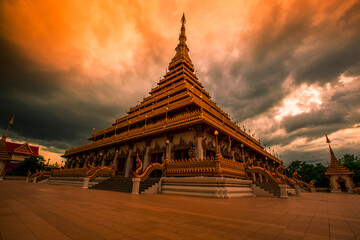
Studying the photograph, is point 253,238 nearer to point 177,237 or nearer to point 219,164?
point 177,237

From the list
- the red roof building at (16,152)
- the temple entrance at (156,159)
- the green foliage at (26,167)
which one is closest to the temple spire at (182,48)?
the temple entrance at (156,159)

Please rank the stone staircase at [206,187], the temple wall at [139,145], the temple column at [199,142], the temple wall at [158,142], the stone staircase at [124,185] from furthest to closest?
the temple wall at [139,145]
the temple wall at [158,142]
the temple column at [199,142]
the stone staircase at [124,185]
the stone staircase at [206,187]

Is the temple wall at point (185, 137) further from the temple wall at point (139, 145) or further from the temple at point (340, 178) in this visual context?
the temple at point (340, 178)

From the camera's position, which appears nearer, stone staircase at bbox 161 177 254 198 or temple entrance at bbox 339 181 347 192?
stone staircase at bbox 161 177 254 198

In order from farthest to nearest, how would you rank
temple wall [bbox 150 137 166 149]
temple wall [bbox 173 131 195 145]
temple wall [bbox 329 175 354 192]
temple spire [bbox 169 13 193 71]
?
temple spire [bbox 169 13 193 71] → temple wall [bbox 329 175 354 192] → temple wall [bbox 150 137 166 149] → temple wall [bbox 173 131 195 145]

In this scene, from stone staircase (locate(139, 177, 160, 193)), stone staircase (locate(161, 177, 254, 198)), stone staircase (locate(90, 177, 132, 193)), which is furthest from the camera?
stone staircase (locate(90, 177, 132, 193))

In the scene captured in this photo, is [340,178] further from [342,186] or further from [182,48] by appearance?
[182,48]

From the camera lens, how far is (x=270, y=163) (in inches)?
1373

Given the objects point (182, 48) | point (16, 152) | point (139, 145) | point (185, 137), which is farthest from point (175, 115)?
point (16, 152)

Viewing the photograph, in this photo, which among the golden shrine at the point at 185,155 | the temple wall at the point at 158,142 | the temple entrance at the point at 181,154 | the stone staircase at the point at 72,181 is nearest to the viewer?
the golden shrine at the point at 185,155

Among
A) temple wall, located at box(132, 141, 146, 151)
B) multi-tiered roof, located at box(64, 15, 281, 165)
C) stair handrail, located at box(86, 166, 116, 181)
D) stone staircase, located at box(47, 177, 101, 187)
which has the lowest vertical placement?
stone staircase, located at box(47, 177, 101, 187)

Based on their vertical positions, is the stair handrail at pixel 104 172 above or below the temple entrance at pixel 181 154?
below

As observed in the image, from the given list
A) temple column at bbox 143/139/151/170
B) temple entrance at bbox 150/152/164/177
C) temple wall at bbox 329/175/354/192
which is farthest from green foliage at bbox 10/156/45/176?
temple wall at bbox 329/175/354/192

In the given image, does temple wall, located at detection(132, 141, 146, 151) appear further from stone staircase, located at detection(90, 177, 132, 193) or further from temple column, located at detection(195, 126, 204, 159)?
temple column, located at detection(195, 126, 204, 159)
